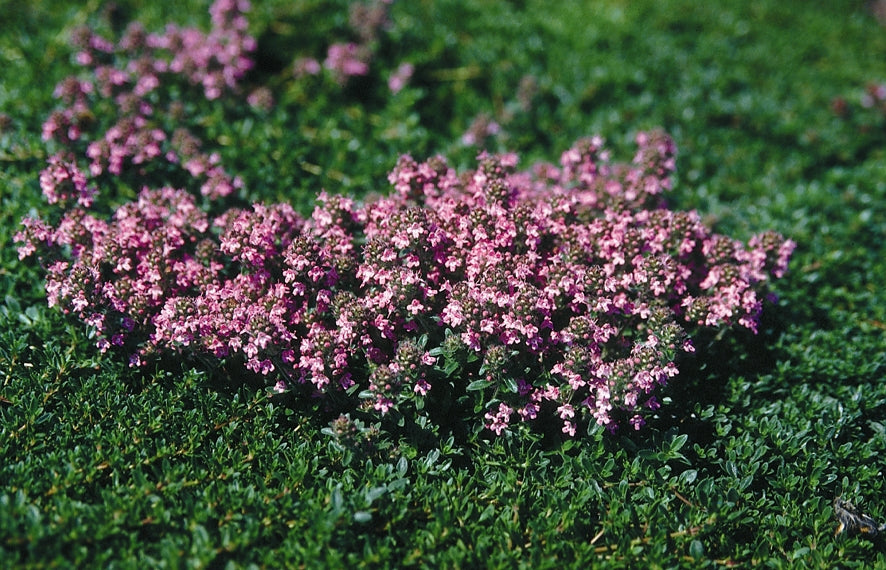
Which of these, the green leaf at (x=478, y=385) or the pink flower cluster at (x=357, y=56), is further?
the pink flower cluster at (x=357, y=56)

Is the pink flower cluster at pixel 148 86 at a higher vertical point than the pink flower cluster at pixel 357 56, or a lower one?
higher

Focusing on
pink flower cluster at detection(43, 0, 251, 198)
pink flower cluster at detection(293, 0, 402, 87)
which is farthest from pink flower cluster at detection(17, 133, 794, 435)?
pink flower cluster at detection(293, 0, 402, 87)

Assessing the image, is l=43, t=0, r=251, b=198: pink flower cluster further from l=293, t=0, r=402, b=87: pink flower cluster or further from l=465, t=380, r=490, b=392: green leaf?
l=465, t=380, r=490, b=392: green leaf

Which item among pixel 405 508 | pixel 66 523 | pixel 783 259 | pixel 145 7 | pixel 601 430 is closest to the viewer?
pixel 66 523

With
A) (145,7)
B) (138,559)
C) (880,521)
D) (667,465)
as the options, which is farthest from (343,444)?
(145,7)

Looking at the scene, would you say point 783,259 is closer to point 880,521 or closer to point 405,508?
point 880,521

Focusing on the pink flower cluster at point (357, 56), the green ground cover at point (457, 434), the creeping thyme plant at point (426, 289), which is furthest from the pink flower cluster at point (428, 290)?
the pink flower cluster at point (357, 56)

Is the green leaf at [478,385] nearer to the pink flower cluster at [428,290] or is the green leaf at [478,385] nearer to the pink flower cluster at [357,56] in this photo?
the pink flower cluster at [428,290]
